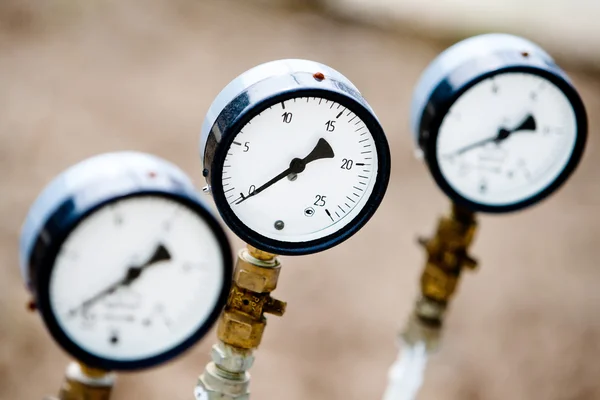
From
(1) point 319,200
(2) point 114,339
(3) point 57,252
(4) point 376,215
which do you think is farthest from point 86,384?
(4) point 376,215

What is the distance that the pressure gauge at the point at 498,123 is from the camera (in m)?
0.95

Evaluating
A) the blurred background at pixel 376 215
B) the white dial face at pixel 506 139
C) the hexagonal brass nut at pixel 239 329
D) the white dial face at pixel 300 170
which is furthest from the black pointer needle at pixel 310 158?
the blurred background at pixel 376 215

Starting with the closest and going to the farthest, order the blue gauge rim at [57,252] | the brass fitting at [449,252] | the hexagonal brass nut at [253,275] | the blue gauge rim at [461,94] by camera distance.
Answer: the blue gauge rim at [57,252], the hexagonal brass nut at [253,275], the blue gauge rim at [461,94], the brass fitting at [449,252]

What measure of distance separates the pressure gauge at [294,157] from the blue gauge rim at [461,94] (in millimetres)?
212

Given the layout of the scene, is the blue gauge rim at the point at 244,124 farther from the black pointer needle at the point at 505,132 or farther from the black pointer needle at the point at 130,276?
the black pointer needle at the point at 505,132

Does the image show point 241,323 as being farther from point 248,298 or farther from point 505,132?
point 505,132

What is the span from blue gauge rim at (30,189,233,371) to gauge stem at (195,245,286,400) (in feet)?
0.07

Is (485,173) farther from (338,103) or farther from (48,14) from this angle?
(48,14)

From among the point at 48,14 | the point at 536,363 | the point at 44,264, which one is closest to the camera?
the point at 44,264

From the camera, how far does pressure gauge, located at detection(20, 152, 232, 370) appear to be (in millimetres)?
728

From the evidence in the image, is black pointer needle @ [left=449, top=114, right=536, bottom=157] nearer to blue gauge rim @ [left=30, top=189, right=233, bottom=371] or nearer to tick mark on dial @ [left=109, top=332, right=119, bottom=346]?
blue gauge rim @ [left=30, top=189, right=233, bottom=371]

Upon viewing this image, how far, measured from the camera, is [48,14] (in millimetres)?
2604

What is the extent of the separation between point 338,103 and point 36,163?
4.83 feet

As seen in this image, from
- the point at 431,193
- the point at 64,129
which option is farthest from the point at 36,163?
the point at 431,193
